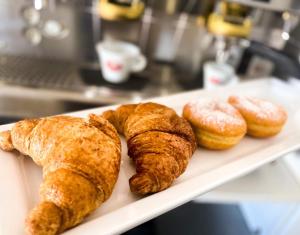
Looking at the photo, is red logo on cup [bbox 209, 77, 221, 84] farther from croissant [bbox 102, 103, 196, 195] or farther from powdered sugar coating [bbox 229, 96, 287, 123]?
croissant [bbox 102, 103, 196, 195]

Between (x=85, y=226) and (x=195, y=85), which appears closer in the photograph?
(x=85, y=226)

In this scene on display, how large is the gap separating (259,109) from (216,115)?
0.36ft

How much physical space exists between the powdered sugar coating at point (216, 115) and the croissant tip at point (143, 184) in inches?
6.5

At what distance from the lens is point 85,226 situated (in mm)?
292

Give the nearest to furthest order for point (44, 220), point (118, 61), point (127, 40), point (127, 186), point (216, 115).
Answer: point (44, 220)
point (127, 186)
point (216, 115)
point (118, 61)
point (127, 40)

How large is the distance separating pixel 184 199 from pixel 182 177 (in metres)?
0.06

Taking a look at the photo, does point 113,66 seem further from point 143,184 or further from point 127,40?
point 143,184

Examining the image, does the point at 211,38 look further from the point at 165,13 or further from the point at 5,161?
the point at 5,161

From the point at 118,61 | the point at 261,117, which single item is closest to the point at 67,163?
the point at 261,117

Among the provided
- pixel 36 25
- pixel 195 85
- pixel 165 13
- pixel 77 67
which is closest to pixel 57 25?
pixel 36 25

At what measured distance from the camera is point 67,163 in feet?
1.02

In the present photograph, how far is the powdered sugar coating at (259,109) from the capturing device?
0.53 m

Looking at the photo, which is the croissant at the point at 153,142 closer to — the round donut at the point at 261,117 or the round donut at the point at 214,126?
the round donut at the point at 214,126

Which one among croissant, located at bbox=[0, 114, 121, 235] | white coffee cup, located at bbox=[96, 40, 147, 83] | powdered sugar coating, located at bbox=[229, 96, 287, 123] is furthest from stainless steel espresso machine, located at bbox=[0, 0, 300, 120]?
croissant, located at bbox=[0, 114, 121, 235]
